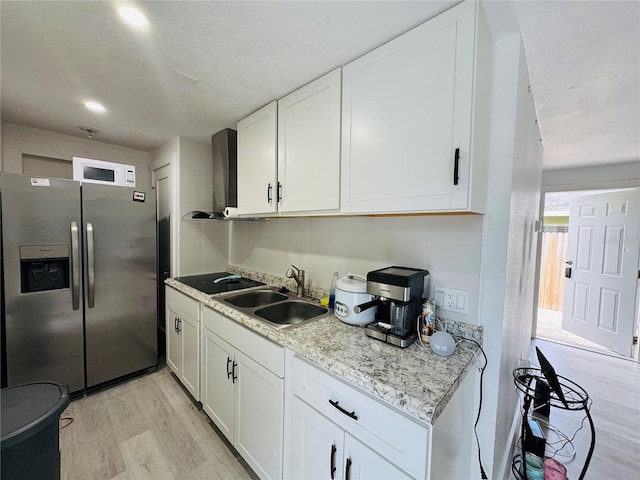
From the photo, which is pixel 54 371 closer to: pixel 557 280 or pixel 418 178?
pixel 418 178

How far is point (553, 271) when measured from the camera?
504 centimetres

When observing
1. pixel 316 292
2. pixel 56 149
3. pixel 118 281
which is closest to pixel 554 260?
pixel 316 292

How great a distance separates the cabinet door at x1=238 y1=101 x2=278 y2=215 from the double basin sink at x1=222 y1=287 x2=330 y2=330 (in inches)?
25.1

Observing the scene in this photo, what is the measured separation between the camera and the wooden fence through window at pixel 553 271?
16.3 ft

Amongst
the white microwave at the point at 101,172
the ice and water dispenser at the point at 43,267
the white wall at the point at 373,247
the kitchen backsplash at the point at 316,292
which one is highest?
the white microwave at the point at 101,172

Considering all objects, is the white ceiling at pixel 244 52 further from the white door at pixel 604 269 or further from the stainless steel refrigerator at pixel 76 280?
the white door at pixel 604 269

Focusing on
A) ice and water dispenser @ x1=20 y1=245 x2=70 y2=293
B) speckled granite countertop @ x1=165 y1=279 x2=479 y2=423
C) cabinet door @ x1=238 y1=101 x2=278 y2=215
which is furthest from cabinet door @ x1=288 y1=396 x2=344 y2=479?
ice and water dispenser @ x1=20 y1=245 x2=70 y2=293

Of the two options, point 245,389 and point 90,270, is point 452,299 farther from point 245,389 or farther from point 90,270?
point 90,270

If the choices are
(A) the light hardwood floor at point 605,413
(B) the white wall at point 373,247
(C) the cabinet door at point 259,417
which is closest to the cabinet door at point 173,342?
(B) the white wall at point 373,247

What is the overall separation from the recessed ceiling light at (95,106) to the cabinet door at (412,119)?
1.83 metres

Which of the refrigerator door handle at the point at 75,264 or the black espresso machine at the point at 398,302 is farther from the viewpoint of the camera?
the refrigerator door handle at the point at 75,264

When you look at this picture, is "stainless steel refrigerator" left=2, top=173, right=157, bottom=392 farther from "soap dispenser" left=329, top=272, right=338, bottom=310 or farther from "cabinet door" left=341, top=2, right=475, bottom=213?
"cabinet door" left=341, top=2, right=475, bottom=213

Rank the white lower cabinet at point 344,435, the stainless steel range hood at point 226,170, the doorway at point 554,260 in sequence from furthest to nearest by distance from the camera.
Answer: the doorway at point 554,260
the stainless steel range hood at point 226,170
the white lower cabinet at point 344,435

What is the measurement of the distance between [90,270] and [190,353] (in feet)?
3.35
